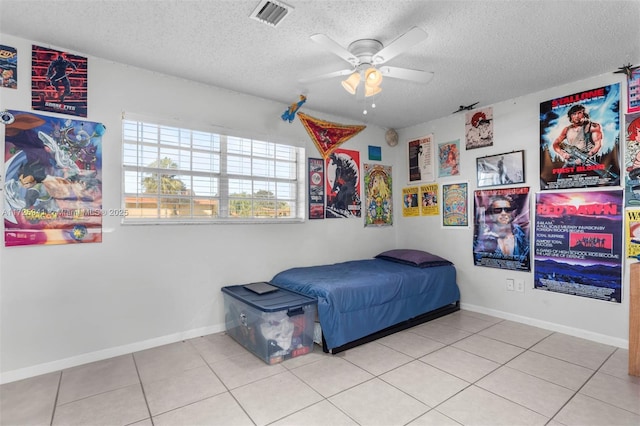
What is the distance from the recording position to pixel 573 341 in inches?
119

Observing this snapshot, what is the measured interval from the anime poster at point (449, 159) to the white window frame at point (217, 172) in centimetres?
185

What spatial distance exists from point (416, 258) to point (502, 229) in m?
1.00

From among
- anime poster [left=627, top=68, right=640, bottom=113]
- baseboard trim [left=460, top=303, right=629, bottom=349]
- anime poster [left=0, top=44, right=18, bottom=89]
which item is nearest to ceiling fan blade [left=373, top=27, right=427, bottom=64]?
anime poster [left=627, top=68, right=640, bottom=113]

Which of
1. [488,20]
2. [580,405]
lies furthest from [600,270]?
[488,20]

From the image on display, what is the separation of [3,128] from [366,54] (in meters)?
2.69

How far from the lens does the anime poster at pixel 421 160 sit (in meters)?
4.43

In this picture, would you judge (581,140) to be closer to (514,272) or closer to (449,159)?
(449,159)

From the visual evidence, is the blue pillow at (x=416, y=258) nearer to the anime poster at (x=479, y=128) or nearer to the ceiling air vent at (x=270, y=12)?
the anime poster at (x=479, y=128)

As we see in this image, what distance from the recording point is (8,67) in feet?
7.73

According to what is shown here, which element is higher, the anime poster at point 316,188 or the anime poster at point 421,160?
the anime poster at point 421,160

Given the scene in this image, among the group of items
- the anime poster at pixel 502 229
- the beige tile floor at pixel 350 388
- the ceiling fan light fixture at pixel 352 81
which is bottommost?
the beige tile floor at pixel 350 388

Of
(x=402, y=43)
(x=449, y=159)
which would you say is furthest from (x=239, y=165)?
(x=449, y=159)

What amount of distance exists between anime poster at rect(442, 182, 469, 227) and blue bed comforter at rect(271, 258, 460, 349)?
0.58 m

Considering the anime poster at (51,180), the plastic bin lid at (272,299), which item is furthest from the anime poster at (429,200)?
the anime poster at (51,180)
